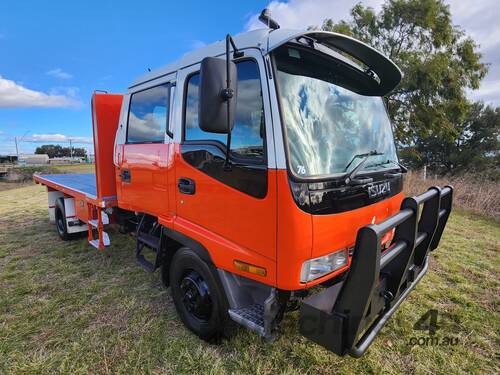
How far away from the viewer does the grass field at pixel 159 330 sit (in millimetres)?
2434

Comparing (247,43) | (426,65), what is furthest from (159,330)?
(426,65)

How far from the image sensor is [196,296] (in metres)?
2.62

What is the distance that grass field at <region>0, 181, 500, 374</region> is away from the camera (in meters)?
2.43

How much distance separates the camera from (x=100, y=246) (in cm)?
411

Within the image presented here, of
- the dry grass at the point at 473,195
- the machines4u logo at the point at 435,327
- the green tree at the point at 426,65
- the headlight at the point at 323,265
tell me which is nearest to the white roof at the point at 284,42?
the headlight at the point at 323,265

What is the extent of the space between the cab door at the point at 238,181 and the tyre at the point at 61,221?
4.00m

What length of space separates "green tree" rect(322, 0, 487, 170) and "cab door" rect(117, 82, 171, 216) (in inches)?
531

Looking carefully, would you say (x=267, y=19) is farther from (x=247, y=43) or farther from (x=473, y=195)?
(x=473, y=195)

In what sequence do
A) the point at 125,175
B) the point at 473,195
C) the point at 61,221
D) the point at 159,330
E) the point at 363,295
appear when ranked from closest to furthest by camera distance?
the point at 363,295 < the point at 159,330 < the point at 125,175 < the point at 61,221 < the point at 473,195

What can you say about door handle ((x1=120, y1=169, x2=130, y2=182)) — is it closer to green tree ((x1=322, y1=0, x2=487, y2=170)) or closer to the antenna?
the antenna

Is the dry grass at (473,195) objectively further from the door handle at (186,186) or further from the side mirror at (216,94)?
the side mirror at (216,94)

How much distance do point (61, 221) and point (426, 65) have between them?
15.1 m

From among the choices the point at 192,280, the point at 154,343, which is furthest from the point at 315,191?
the point at 154,343

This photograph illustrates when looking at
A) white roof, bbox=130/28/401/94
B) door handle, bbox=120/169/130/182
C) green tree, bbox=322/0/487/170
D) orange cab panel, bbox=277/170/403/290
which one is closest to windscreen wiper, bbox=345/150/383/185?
orange cab panel, bbox=277/170/403/290
